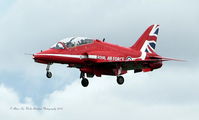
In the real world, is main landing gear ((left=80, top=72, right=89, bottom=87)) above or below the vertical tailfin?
below

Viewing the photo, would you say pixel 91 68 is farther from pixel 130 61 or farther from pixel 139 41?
pixel 139 41

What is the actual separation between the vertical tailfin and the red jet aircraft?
0.69 meters

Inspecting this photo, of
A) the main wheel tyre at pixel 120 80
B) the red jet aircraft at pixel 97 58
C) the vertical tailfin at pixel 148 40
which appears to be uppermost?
the vertical tailfin at pixel 148 40

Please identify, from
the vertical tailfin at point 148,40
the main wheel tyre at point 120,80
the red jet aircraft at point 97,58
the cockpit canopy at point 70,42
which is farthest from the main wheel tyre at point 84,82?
the vertical tailfin at point 148,40

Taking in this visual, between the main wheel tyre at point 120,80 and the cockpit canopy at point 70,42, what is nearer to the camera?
the cockpit canopy at point 70,42

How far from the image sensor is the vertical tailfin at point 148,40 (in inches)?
2719

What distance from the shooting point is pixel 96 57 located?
63094 mm

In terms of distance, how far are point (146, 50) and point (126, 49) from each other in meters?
3.26

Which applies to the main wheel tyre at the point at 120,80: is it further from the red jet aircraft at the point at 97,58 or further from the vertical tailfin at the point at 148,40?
the vertical tailfin at the point at 148,40

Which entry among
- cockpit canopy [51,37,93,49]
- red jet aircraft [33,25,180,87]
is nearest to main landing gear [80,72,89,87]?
red jet aircraft [33,25,180,87]

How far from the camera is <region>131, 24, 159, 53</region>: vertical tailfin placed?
69062 millimetres

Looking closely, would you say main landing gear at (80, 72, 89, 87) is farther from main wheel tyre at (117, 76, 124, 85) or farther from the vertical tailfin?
the vertical tailfin

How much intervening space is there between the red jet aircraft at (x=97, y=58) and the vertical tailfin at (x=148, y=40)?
0.69 meters

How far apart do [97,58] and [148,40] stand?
29.4 ft
